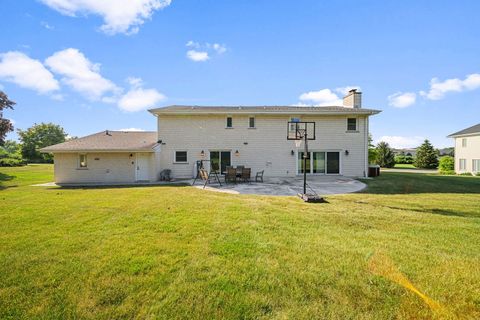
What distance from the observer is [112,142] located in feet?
50.4

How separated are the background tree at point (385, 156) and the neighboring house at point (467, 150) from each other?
7209 millimetres

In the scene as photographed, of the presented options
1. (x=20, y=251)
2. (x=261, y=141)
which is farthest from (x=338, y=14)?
(x=20, y=251)

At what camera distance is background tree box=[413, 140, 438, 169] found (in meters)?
30.9

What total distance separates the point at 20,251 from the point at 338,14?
1465 cm

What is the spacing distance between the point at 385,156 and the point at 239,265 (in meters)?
36.2

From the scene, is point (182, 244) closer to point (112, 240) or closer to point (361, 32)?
point (112, 240)

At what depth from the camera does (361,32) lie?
11.9 m

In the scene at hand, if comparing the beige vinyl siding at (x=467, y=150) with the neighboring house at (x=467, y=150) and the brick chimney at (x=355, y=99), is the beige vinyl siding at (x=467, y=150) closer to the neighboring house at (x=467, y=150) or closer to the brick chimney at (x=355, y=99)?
the neighboring house at (x=467, y=150)

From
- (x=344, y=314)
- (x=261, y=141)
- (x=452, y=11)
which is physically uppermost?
(x=452, y=11)

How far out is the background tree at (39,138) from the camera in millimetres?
42344

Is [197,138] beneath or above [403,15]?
beneath

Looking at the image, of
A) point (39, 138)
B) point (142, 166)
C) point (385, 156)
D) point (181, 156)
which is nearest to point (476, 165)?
point (385, 156)

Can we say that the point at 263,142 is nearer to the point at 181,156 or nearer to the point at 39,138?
the point at 181,156

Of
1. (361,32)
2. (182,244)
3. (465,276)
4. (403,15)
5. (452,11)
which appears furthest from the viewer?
(361,32)
